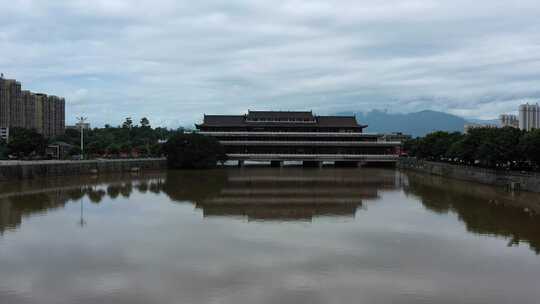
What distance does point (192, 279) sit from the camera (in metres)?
13.8

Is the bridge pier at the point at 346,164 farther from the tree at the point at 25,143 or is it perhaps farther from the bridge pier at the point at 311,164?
the tree at the point at 25,143

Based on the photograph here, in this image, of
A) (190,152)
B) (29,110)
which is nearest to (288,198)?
(190,152)

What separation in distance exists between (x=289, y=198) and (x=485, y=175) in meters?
19.3

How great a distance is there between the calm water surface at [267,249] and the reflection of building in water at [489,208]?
9 centimetres

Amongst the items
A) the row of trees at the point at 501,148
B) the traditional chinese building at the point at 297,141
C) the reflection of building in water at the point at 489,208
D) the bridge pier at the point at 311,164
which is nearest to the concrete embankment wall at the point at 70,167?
the traditional chinese building at the point at 297,141

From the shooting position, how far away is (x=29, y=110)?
108 metres

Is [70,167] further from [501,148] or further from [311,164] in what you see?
[501,148]

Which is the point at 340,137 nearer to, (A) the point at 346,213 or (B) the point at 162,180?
(B) the point at 162,180

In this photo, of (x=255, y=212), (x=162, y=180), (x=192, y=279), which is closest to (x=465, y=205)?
(x=255, y=212)

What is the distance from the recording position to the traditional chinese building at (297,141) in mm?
71375

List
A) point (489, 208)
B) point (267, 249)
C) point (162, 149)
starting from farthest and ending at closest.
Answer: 1. point (162, 149)
2. point (489, 208)
3. point (267, 249)

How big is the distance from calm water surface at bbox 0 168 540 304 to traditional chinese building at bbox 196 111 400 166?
37.5 meters

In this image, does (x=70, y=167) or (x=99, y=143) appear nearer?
(x=70, y=167)

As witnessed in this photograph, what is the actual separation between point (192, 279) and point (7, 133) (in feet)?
260
